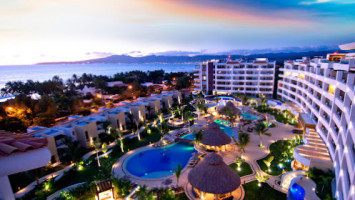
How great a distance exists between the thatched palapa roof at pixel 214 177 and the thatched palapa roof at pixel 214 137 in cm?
797

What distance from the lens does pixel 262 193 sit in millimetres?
18891

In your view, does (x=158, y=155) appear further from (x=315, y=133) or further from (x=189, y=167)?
(x=315, y=133)

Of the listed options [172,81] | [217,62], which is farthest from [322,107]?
[172,81]

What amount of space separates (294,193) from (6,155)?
2120 centimetres

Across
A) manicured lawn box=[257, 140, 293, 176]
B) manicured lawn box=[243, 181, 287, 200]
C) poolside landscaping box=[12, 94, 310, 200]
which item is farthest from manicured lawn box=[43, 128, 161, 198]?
manicured lawn box=[257, 140, 293, 176]

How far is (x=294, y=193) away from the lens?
17.4m

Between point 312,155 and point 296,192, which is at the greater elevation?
point 312,155

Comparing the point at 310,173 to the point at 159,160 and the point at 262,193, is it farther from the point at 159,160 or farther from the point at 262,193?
the point at 159,160

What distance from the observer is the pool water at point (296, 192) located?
17.1 metres

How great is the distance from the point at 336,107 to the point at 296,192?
13.4 m

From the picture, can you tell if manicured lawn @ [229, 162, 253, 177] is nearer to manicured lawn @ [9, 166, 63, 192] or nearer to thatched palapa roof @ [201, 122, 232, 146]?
thatched palapa roof @ [201, 122, 232, 146]

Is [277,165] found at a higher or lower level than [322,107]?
lower

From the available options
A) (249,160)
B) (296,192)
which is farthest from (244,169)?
(296,192)

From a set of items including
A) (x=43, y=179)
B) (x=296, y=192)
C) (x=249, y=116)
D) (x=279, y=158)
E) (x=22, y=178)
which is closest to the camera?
(x=296, y=192)
